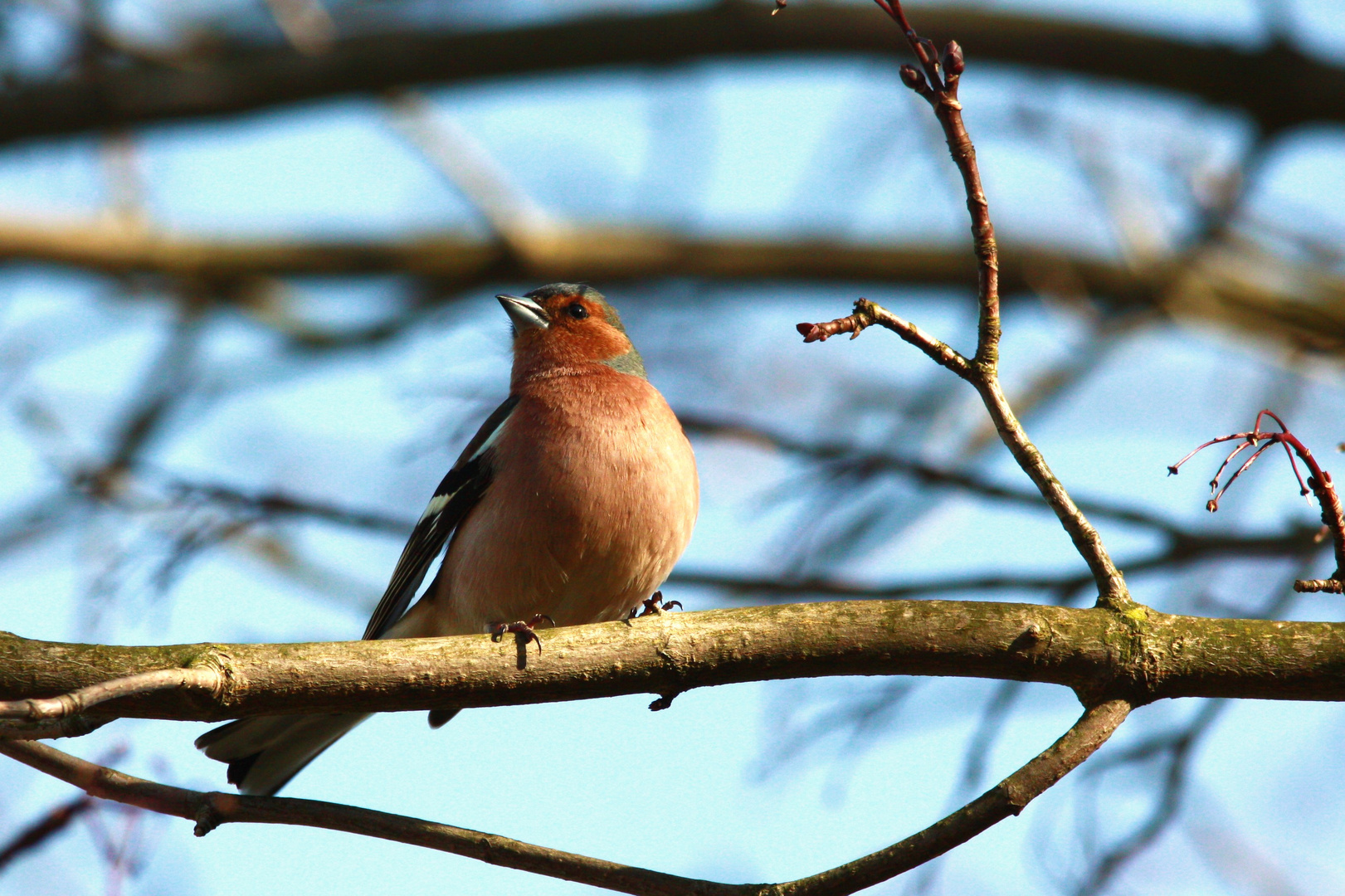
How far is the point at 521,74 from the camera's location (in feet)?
36.1

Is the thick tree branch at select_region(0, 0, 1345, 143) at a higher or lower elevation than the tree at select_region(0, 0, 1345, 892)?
higher

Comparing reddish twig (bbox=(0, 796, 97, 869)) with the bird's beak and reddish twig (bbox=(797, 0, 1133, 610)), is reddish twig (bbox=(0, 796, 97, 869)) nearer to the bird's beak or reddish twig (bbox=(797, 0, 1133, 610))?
reddish twig (bbox=(797, 0, 1133, 610))

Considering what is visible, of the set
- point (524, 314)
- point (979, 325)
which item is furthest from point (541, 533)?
point (979, 325)

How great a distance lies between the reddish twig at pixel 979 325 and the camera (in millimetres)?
3492

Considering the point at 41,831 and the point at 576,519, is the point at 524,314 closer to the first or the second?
the point at 576,519

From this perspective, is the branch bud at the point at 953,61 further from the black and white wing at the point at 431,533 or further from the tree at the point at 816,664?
the black and white wing at the point at 431,533

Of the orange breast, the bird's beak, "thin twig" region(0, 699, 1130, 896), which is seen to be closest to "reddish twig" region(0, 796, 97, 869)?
"thin twig" region(0, 699, 1130, 896)

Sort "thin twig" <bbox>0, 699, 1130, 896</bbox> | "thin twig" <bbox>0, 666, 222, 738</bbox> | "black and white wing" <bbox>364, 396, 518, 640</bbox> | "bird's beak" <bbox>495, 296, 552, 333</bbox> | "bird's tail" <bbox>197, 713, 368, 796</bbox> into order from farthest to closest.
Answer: "bird's beak" <bbox>495, 296, 552, 333</bbox>
"black and white wing" <bbox>364, 396, 518, 640</bbox>
"bird's tail" <bbox>197, 713, 368, 796</bbox>
"thin twig" <bbox>0, 699, 1130, 896</bbox>
"thin twig" <bbox>0, 666, 222, 738</bbox>

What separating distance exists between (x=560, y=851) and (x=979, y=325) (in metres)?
1.93

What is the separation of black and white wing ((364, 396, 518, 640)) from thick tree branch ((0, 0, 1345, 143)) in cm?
514

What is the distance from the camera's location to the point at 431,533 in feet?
21.3

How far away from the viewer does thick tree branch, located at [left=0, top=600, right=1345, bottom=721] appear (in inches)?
152

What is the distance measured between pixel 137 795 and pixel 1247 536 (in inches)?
213

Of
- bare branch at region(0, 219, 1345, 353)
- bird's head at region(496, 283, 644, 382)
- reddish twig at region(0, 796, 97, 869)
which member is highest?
bare branch at region(0, 219, 1345, 353)
